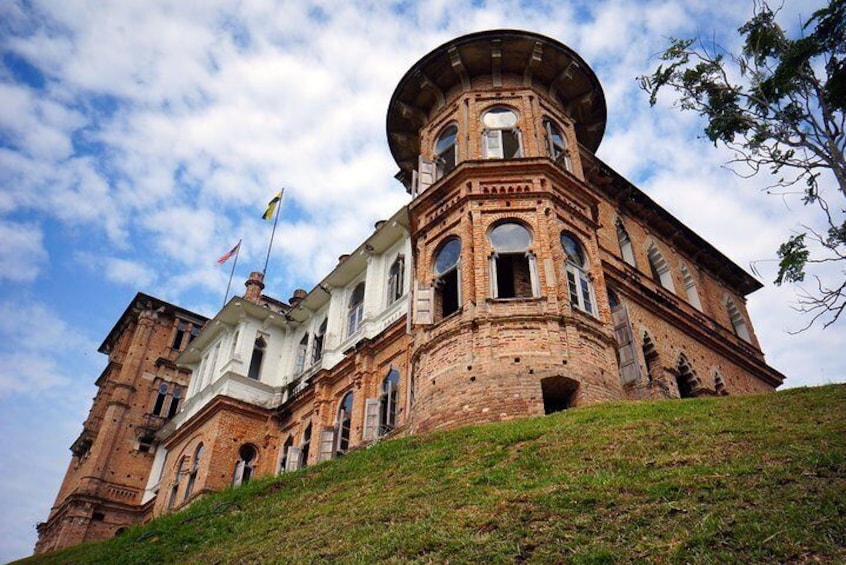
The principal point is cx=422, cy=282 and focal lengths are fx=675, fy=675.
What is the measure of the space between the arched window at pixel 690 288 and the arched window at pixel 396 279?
10953 millimetres

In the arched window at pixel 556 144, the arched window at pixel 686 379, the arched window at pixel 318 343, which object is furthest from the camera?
the arched window at pixel 318 343

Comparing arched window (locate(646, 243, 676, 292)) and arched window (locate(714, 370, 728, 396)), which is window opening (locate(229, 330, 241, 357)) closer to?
arched window (locate(646, 243, 676, 292))

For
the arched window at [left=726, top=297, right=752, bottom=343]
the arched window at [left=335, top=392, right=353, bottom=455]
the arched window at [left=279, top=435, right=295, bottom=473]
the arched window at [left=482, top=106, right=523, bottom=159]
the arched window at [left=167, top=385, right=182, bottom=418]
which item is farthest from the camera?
the arched window at [left=167, top=385, right=182, bottom=418]

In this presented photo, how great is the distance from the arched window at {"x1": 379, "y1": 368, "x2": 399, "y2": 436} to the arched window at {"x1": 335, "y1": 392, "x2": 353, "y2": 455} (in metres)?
1.54

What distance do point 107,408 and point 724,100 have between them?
29556mm

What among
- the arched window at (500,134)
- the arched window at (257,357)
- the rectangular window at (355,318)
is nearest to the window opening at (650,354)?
the arched window at (500,134)

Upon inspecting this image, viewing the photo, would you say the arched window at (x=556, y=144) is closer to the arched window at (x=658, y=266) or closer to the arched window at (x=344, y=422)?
the arched window at (x=658, y=266)

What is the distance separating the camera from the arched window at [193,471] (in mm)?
23641

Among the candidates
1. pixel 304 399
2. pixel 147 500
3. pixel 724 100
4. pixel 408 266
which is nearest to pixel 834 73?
pixel 724 100

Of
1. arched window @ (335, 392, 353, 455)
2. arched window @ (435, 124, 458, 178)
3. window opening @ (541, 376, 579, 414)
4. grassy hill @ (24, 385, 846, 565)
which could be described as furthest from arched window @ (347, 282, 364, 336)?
grassy hill @ (24, 385, 846, 565)

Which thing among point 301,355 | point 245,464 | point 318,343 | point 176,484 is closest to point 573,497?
point 245,464

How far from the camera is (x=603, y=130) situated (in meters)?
23.1

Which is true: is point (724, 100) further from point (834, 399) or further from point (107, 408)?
point (107, 408)

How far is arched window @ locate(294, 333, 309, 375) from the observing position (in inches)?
1037
